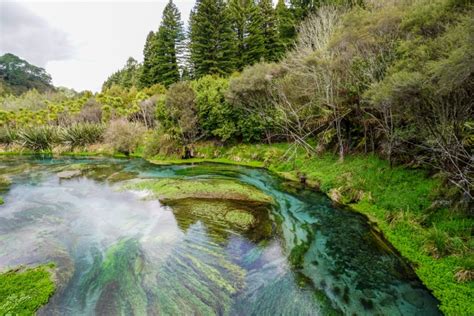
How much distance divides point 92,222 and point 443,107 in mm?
14146

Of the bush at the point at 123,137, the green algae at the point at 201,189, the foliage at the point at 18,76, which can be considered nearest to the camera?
the green algae at the point at 201,189

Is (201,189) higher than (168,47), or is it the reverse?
(168,47)

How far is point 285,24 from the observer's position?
120ft

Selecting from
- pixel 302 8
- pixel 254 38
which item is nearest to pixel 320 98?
pixel 302 8

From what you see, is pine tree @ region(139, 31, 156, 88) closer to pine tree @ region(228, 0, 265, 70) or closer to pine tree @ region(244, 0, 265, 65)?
pine tree @ region(228, 0, 265, 70)

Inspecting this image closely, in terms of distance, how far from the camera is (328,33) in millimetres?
18422

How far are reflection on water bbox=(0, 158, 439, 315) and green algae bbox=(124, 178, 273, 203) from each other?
92 cm

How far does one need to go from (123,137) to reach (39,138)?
13.7 meters

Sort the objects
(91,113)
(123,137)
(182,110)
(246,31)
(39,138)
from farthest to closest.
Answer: (91,113) < (246,31) < (39,138) < (123,137) < (182,110)

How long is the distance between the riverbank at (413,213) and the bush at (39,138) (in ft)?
111

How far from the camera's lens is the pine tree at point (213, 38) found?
4059 centimetres

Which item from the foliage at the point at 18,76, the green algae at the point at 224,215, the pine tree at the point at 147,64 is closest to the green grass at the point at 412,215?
the green algae at the point at 224,215

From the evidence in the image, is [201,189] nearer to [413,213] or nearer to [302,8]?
[413,213]

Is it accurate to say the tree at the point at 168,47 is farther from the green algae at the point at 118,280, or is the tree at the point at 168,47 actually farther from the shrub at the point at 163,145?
the green algae at the point at 118,280
